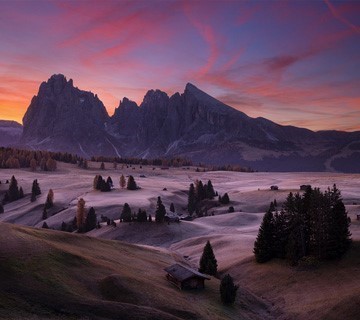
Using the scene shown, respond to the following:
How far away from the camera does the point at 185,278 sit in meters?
54.1

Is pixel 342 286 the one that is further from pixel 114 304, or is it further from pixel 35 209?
pixel 35 209

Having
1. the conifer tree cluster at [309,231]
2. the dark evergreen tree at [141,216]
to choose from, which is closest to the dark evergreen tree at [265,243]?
the conifer tree cluster at [309,231]

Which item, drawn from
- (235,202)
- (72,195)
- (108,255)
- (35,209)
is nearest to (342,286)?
(108,255)

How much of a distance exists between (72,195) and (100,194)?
14.2 metres

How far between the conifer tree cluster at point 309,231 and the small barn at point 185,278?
1831 centimetres

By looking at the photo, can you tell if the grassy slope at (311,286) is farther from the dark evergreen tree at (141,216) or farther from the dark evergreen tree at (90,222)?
the dark evergreen tree at (90,222)

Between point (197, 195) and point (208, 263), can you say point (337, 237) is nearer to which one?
point (208, 263)

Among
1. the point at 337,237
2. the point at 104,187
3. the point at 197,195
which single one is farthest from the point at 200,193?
the point at 337,237

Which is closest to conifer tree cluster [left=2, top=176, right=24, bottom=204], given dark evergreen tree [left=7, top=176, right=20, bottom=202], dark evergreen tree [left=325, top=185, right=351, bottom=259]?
dark evergreen tree [left=7, top=176, right=20, bottom=202]

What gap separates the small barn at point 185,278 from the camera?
54.8 metres

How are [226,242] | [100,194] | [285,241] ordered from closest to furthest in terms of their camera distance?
1. [285,241]
2. [226,242]
3. [100,194]

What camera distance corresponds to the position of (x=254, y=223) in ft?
404

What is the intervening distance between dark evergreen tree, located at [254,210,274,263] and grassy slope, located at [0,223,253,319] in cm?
1427

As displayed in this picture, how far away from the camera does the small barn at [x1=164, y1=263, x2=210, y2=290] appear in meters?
54.8
